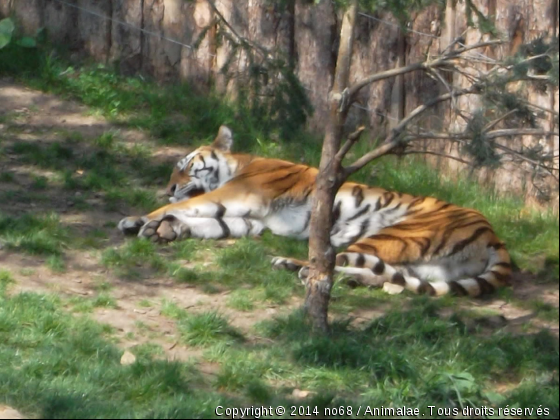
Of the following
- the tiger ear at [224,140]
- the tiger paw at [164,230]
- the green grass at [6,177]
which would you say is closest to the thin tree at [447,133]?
the tiger paw at [164,230]

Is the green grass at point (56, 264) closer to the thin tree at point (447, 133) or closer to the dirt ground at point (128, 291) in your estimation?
the dirt ground at point (128, 291)

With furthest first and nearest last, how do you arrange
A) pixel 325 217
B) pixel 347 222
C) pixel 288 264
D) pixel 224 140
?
pixel 224 140 < pixel 347 222 < pixel 288 264 < pixel 325 217

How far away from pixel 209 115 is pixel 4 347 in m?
4.33

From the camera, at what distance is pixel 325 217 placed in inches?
207

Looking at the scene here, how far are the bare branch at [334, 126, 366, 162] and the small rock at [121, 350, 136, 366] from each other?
1.46 m

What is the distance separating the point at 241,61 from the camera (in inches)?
353

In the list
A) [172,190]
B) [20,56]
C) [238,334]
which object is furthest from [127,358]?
[20,56]

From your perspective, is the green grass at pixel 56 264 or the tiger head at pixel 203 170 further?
the tiger head at pixel 203 170

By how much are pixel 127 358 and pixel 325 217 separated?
1260 mm

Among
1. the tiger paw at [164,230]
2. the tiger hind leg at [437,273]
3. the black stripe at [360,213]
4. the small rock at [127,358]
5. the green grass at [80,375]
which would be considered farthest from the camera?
the black stripe at [360,213]

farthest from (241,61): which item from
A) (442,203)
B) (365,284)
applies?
(365,284)

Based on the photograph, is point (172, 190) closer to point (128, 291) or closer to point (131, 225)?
point (131, 225)

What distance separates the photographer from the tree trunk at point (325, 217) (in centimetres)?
523

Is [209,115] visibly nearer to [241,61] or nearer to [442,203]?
[241,61]
